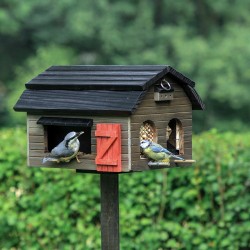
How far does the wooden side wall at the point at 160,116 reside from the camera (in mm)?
6180

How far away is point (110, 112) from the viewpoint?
243 inches

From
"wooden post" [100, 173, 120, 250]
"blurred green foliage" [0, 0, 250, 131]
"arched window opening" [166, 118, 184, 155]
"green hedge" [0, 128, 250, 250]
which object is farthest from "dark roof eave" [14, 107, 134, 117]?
"blurred green foliage" [0, 0, 250, 131]

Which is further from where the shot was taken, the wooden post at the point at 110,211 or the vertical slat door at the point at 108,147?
the wooden post at the point at 110,211

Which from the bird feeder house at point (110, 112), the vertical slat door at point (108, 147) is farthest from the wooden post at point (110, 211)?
the vertical slat door at point (108, 147)

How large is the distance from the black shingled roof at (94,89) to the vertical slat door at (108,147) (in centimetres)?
9

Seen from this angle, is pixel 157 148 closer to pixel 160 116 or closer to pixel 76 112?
pixel 160 116

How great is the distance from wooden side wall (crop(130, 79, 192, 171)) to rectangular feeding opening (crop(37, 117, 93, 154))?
0.29 m

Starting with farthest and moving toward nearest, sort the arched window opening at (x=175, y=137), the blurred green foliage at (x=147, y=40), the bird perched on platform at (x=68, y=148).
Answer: the blurred green foliage at (x=147, y=40) < the arched window opening at (x=175, y=137) < the bird perched on platform at (x=68, y=148)

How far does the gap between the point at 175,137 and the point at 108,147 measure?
696 mm

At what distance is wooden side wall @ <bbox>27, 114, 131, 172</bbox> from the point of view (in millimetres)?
6145

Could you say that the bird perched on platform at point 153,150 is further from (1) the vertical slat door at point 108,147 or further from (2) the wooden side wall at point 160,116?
(1) the vertical slat door at point 108,147

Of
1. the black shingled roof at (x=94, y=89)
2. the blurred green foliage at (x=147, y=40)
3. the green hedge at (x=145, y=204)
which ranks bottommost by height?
the green hedge at (x=145, y=204)

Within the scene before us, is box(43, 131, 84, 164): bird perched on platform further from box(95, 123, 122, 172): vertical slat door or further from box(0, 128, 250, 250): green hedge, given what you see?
box(0, 128, 250, 250): green hedge

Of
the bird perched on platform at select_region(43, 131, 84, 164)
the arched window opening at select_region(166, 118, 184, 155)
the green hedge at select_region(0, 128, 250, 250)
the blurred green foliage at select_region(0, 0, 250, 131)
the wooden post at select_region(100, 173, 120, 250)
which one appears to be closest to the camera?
the bird perched on platform at select_region(43, 131, 84, 164)
